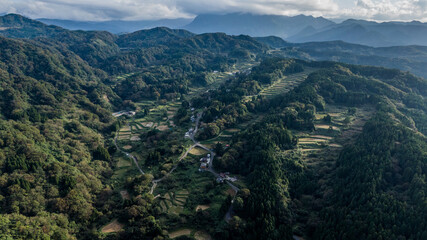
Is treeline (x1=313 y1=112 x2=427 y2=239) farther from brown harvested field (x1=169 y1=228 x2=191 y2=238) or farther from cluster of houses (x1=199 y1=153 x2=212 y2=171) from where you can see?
cluster of houses (x1=199 y1=153 x2=212 y2=171)

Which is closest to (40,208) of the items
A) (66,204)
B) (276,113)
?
(66,204)

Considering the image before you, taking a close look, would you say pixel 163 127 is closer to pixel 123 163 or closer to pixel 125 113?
pixel 123 163

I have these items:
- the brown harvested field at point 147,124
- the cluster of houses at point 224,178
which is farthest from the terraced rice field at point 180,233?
the brown harvested field at point 147,124

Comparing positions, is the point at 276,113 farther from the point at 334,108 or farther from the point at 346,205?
the point at 346,205

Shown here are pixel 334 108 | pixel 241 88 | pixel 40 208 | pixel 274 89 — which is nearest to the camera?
pixel 40 208

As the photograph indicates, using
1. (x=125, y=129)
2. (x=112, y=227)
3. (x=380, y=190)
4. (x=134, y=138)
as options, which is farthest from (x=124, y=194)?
(x=380, y=190)

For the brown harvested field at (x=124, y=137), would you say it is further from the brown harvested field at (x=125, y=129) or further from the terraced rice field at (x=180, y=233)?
the terraced rice field at (x=180, y=233)

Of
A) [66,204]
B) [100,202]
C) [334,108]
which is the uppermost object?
[334,108]

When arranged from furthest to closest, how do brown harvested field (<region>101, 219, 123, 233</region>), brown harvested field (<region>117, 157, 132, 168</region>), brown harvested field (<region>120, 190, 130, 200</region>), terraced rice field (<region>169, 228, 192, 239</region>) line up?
brown harvested field (<region>117, 157, 132, 168</region>), brown harvested field (<region>120, 190, 130, 200</region>), brown harvested field (<region>101, 219, 123, 233</region>), terraced rice field (<region>169, 228, 192, 239</region>)

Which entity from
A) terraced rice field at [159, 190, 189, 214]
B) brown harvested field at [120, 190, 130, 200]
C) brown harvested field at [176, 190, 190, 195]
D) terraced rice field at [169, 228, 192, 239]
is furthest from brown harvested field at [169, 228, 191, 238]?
brown harvested field at [120, 190, 130, 200]
